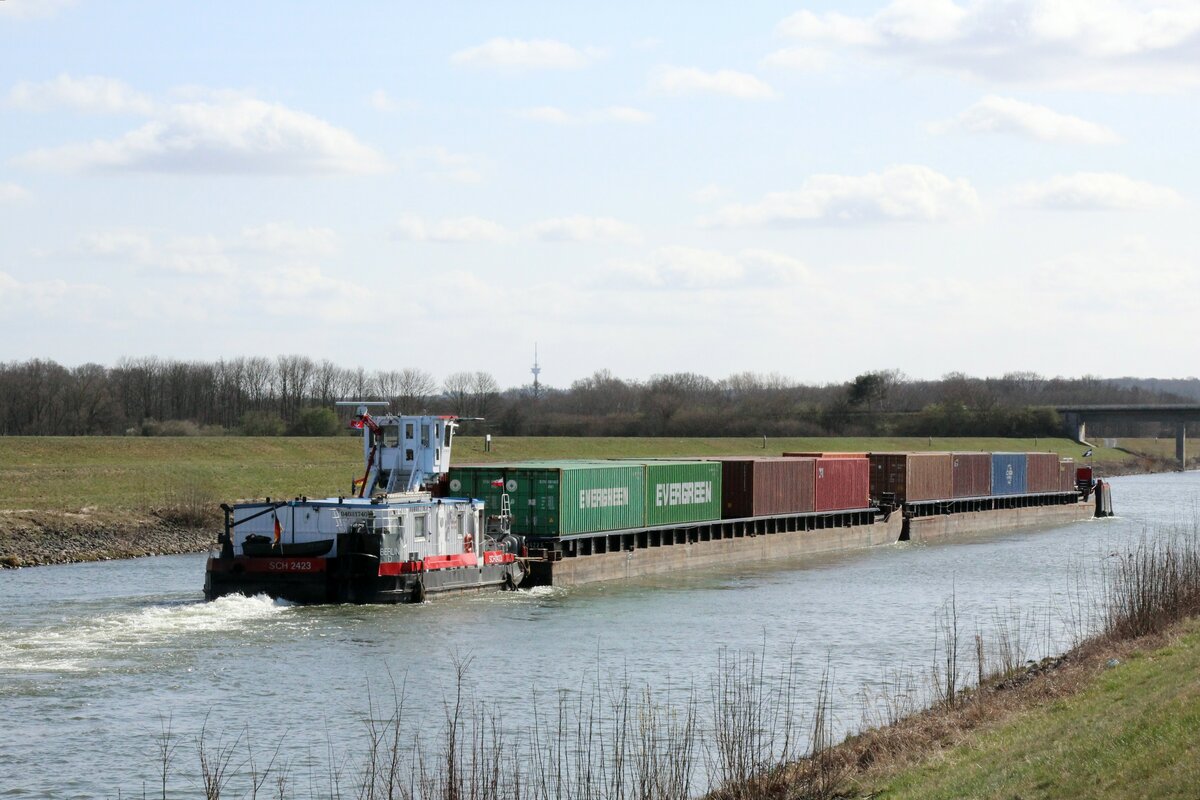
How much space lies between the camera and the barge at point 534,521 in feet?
126

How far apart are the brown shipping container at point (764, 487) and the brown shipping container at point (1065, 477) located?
125 feet

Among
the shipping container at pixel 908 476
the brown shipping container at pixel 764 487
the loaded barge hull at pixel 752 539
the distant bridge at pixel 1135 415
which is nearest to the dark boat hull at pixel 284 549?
the loaded barge hull at pixel 752 539

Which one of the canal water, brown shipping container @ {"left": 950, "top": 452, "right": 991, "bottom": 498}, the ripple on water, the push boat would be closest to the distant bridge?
brown shipping container @ {"left": 950, "top": 452, "right": 991, "bottom": 498}

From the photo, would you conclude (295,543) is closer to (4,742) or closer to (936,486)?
(4,742)

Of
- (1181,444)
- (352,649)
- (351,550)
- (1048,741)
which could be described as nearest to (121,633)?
(352,649)

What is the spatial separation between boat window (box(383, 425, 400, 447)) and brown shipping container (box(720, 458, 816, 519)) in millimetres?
20095

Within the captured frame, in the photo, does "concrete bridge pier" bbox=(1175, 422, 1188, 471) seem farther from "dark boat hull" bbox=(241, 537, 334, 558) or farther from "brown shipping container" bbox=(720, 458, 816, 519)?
→ "dark boat hull" bbox=(241, 537, 334, 558)

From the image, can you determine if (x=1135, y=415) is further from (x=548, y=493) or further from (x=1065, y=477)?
(x=548, y=493)

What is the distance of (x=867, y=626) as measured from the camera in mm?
38531

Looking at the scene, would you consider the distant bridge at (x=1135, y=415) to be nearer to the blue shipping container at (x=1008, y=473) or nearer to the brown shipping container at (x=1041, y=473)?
the brown shipping container at (x=1041, y=473)

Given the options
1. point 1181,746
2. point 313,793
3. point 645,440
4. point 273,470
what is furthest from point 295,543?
point 645,440

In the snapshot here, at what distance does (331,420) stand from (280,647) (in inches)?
2856

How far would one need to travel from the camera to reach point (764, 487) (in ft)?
204

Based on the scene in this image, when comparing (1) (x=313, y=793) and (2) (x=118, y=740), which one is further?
(2) (x=118, y=740)
